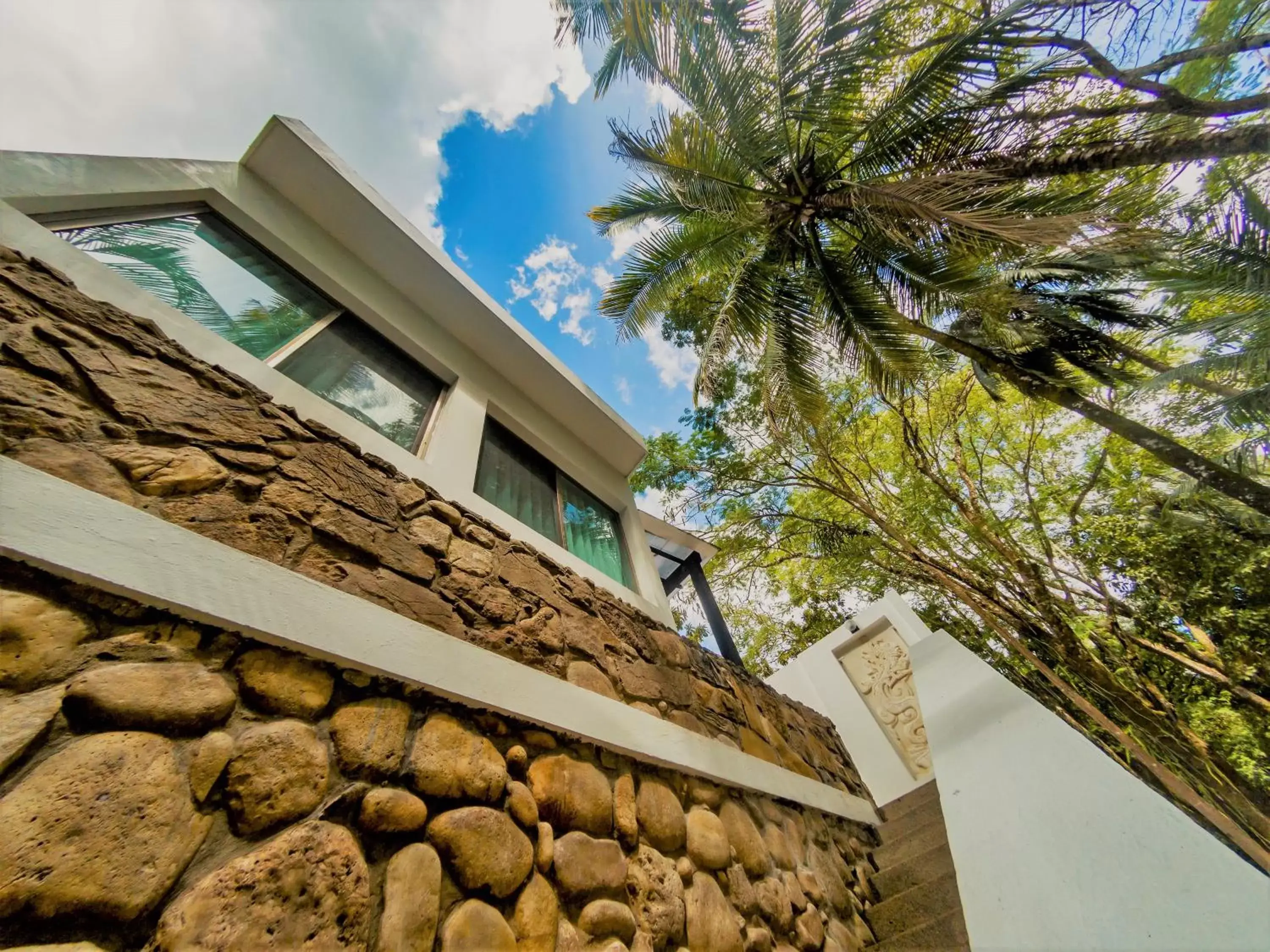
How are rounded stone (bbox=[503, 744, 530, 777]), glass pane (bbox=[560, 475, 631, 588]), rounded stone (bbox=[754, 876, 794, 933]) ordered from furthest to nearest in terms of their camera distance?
1. glass pane (bbox=[560, 475, 631, 588])
2. rounded stone (bbox=[754, 876, 794, 933])
3. rounded stone (bbox=[503, 744, 530, 777])

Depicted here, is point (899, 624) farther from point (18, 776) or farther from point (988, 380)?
point (18, 776)

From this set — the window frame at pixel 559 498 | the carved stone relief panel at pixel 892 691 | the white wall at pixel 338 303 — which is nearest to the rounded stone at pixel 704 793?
the white wall at pixel 338 303

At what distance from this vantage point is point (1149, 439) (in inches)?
197

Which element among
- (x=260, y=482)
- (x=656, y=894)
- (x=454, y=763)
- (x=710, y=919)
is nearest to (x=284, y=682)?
(x=454, y=763)

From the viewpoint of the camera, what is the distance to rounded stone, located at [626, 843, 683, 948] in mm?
1601

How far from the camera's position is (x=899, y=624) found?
212 inches

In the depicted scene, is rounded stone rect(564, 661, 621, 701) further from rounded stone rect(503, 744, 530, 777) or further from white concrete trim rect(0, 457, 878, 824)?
rounded stone rect(503, 744, 530, 777)

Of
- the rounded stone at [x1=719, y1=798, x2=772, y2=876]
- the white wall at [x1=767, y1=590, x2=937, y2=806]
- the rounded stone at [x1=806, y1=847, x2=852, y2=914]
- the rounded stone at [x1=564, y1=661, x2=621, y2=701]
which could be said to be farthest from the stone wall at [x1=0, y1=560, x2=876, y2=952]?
the white wall at [x1=767, y1=590, x2=937, y2=806]

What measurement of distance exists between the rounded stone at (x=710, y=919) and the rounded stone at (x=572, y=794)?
18.8 inches

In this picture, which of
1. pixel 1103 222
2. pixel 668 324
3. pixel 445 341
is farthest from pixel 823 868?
pixel 668 324

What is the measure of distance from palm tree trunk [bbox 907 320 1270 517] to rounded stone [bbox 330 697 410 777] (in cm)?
592

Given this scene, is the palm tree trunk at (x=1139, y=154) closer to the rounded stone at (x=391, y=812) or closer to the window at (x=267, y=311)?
the window at (x=267, y=311)

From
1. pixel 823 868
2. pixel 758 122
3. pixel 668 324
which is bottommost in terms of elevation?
pixel 823 868

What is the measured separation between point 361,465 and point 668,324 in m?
6.76
